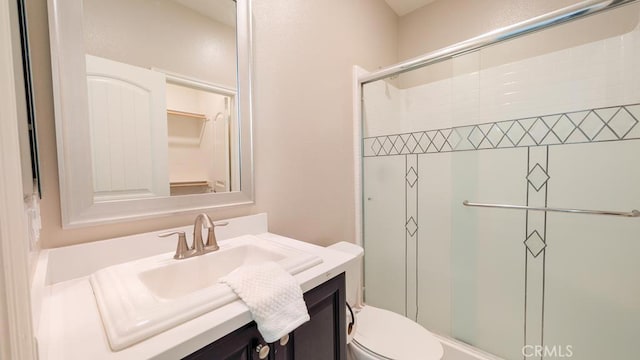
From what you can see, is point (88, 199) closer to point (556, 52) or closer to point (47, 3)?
point (47, 3)

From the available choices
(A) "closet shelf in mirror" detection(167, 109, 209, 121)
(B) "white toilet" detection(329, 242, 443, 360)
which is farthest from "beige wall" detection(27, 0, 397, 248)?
(B) "white toilet" detection(329, 242, 443, 360)

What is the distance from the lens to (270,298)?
54 centimetres

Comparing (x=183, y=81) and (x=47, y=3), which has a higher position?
(x=47, y=3)

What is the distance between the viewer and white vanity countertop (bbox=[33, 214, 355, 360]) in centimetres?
40

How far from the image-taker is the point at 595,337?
1.24m

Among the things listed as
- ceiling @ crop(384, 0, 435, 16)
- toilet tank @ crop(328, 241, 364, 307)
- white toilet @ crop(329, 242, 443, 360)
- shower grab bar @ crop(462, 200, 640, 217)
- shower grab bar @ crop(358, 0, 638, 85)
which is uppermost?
ceiling @ crop(384, 0, 435, 16)

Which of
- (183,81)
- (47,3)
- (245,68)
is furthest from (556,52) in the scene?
(47,3)

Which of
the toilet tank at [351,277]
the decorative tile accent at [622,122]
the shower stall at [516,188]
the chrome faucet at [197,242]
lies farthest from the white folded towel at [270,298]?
the decorative tile accent at [622,122]

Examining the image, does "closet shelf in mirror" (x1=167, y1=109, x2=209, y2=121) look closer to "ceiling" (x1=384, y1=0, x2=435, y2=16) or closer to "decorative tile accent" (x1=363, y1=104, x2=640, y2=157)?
"decorative tile accent" (x1=363, y1=104, x2=640, y2=157)

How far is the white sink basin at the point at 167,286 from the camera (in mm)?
432

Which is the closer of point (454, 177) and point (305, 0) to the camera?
point (305, 0)

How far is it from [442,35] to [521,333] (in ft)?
6.70

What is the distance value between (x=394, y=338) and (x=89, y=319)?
1.14m

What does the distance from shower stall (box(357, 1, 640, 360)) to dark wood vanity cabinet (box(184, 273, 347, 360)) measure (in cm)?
101
